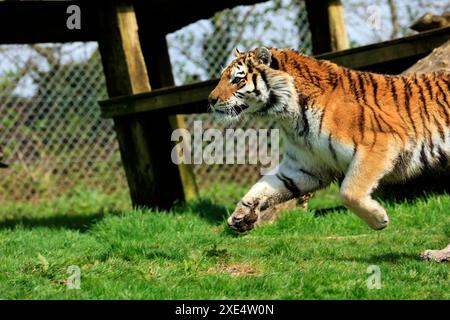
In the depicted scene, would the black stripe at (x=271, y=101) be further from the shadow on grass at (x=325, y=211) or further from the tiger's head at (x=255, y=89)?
the shadow on grass at (x=325, y=211)

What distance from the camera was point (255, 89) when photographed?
5.06 m

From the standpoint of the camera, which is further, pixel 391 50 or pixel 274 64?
pixel 391 50

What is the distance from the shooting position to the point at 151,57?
871 centimetres

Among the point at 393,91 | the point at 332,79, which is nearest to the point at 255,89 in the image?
the point at 332,79

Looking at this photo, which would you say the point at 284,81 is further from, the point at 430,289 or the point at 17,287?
the point at 17,287

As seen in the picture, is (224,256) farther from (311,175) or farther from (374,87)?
(374,87)

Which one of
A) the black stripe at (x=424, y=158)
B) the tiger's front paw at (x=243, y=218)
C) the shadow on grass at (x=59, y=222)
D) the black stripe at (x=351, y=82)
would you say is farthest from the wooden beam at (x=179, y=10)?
the black stripe at (x=424, y=158)

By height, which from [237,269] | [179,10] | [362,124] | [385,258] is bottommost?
[385,258]

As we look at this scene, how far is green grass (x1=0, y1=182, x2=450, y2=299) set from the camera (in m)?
4.16

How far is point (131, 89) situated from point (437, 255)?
11.6 ft

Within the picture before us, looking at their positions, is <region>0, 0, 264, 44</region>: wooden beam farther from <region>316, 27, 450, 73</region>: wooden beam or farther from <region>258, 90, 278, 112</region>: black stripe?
<region>258, 90, 278, 112</region>: black stripe

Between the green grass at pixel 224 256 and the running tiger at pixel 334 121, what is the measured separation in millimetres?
362

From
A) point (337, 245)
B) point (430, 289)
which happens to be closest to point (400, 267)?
point (430, 289)

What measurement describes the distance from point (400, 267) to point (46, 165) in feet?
20.3
